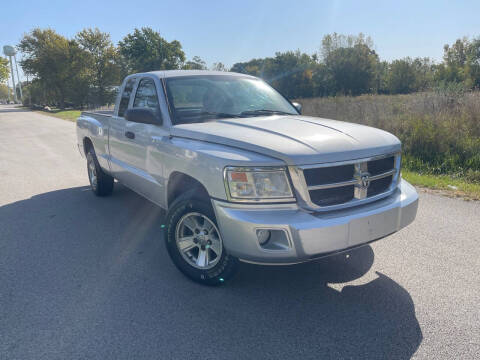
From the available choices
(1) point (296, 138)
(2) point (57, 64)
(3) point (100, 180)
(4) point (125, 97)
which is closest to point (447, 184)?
(1) point (296, 138)

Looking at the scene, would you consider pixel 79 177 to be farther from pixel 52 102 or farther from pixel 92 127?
pixel 52 102

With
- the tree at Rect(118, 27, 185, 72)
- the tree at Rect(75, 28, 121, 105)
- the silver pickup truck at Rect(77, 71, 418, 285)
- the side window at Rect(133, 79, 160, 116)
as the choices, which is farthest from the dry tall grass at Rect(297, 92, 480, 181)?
the tree at Rect(118, 27, 185, 72)

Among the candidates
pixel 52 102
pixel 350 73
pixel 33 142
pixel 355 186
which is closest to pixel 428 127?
pixel 355 186

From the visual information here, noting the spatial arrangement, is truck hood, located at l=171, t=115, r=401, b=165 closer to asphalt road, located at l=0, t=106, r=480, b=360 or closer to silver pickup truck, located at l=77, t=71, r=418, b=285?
silver pickup truck, located at l=77, t=71, r=418, b=285

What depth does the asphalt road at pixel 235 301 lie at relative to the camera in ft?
8.28

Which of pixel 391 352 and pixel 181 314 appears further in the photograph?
pixel 181 314

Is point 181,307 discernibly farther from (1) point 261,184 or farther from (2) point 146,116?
(2) point 146,116

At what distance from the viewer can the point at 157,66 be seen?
250ft

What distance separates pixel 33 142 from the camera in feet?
44.5

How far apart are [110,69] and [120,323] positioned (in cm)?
5843

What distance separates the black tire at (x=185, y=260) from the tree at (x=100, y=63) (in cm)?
5459

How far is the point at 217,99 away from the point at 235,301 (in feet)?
7.19

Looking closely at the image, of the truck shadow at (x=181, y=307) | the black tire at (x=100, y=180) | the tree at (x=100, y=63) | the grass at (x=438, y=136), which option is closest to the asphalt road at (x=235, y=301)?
the truck shadow at (x=181, y=307)

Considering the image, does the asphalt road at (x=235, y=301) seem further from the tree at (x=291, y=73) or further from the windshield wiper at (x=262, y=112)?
the tree at (x=291, y=73)
